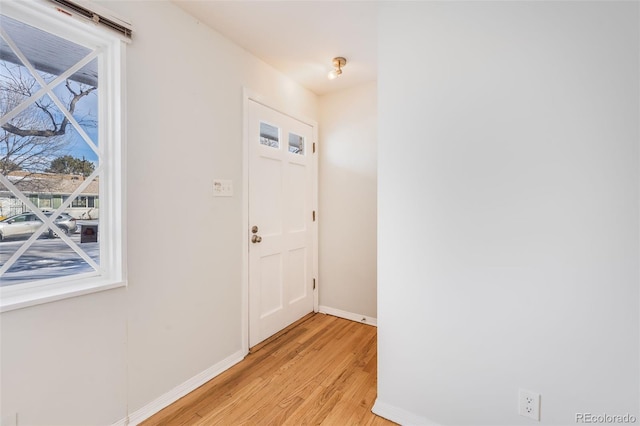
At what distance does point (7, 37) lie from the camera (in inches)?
46.5

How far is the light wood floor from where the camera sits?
5.01 ft

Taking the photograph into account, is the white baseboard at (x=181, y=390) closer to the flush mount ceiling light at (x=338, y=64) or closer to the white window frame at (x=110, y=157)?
the white window frame at (x=110, y=157)

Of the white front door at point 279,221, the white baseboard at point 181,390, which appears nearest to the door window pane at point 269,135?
the white front door at point 279,221

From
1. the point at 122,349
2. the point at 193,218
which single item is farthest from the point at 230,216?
the point at 122,349

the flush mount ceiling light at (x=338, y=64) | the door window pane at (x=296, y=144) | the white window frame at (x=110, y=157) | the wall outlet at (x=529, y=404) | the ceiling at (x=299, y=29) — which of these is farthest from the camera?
the door window pane at (x=296, y=144)

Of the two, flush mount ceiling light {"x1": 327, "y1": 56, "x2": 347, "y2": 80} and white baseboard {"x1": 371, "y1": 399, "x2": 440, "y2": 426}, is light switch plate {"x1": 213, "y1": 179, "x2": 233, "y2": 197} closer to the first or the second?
flush mount ceiling light {"x1": 327, "y1": 56, "x2": 347, "y2": 80}

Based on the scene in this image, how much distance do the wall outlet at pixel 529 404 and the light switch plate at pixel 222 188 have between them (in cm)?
200

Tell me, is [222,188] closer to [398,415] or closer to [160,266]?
[160,266]

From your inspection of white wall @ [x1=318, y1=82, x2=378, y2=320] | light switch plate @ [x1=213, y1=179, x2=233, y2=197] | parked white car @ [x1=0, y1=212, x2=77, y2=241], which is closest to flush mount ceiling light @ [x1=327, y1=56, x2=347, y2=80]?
white wall @ [x1=318, y1=82, x2=378, y2=320]

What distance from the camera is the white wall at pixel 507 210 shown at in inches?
41.3

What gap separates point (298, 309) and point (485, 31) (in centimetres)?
259

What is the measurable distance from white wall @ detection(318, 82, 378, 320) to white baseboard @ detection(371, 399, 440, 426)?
46.0 inches

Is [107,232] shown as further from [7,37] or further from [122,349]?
[7,37]

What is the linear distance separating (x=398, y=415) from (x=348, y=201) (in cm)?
184
